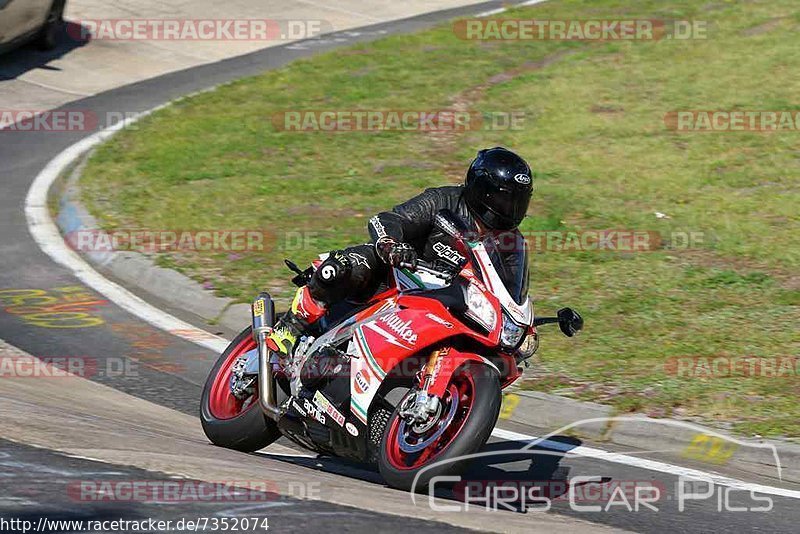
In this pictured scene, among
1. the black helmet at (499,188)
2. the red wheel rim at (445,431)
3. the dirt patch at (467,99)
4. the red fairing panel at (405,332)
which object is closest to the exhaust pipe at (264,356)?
the red fairing panel at (405,332)

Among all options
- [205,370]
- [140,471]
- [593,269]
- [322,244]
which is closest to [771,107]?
[593,269]

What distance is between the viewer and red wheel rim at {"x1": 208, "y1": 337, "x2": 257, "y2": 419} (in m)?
7.49

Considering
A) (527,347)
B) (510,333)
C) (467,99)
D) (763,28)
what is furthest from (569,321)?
(763,28)

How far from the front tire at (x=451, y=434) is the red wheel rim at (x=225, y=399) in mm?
1397

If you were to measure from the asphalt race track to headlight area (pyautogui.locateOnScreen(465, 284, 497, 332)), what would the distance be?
3.09ft

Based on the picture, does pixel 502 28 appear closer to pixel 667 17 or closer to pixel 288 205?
pixel 667 17

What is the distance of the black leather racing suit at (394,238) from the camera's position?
6.79 metres

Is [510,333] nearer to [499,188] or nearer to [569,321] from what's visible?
[569,321]

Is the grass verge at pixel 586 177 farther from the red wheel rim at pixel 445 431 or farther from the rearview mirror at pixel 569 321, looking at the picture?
the red wheel rim at pixel 445 431

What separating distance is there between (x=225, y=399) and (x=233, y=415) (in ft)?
0.42

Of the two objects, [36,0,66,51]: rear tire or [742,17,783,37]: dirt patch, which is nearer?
[36,0,66,51]: rear tire

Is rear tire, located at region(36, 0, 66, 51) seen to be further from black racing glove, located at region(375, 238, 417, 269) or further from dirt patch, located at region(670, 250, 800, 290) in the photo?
black racing glove, located at region(375, 238, 417, 269)

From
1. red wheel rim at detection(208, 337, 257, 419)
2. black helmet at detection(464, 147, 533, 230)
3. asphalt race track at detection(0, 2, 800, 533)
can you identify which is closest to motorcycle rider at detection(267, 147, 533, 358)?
black helmet at detection(464, 147, 533, 230)

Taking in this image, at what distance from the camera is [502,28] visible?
23000 millimetres
